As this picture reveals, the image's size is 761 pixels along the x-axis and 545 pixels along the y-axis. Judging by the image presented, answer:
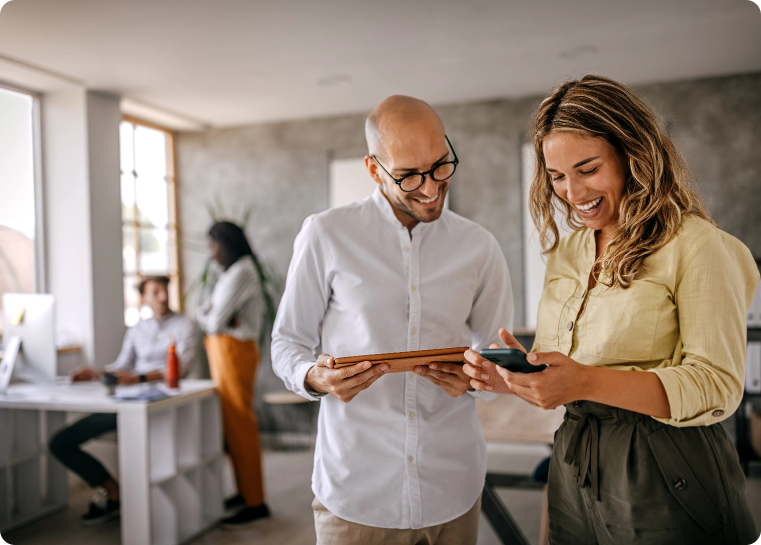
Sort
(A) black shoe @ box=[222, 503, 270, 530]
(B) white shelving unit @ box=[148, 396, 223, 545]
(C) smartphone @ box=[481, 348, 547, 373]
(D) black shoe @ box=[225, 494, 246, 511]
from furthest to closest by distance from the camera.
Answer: (D) black shoe @ box=[225, 494, 246, 511] → (A) black shoe @ box=[222, 503, 270, 530] → (B) white shelving unit @ box=[148, 396, 223, 545] → (C) smartphone @ box=[481, 348, 547, 373]

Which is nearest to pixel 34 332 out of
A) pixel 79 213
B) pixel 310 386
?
pixel 79 213

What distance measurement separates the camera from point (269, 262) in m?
5.68

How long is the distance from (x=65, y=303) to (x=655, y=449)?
4497mm

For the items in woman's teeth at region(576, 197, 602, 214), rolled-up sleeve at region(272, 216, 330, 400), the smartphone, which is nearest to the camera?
the smartphone

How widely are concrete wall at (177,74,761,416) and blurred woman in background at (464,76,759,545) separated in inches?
117

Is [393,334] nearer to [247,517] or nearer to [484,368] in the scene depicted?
[484,368]

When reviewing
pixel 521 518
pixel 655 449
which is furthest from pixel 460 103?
pixel 655 449

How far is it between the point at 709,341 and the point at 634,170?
0.34m

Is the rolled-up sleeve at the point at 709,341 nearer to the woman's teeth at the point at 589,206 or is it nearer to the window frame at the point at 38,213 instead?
the woman's teeth at the point at 589,206

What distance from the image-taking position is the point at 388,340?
5.00 ft

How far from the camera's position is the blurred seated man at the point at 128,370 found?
3.58 m

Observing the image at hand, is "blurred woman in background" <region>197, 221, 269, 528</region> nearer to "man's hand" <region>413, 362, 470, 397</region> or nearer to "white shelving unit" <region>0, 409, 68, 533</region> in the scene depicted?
"white shelving unit" <region>0, 409, 68, 533</region>

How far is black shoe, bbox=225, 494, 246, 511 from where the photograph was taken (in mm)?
3812

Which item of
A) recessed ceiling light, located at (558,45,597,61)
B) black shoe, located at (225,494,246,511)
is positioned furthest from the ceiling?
black shoe, located at (225,494,246,511)
